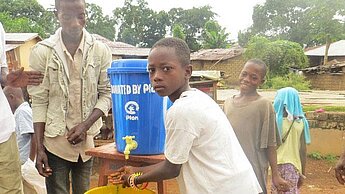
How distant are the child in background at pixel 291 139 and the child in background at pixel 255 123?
309mm

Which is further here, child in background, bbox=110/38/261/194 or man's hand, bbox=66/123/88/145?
man's hand, bbox=66/123/88/145

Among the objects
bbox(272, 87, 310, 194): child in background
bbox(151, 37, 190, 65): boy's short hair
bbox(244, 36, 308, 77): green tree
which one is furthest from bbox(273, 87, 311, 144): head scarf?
bbox(244, 36, 308, 77): green tree

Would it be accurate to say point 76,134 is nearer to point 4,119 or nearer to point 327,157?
point 4,119

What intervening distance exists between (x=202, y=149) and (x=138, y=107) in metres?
0.39

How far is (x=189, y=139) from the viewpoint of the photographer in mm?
1627


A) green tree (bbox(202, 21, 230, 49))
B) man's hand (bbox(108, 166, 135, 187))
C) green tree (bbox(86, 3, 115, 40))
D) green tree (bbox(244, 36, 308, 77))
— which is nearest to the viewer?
man's hand (bbox(108, 166, 135, 187))

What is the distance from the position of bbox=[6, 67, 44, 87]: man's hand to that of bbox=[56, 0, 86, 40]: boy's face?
0.30 m

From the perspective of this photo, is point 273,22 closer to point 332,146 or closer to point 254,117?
point 332,146

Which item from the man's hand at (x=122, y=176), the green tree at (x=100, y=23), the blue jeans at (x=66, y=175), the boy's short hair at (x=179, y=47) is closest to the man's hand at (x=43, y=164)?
the blue jeans at (x=66, y=175)

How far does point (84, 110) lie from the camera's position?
92.7 inches

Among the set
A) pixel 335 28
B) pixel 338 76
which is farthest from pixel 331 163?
pixel 335 28

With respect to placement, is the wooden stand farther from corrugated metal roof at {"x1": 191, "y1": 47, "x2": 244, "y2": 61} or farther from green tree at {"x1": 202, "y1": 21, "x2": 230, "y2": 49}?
green tree at {"x1": 202, "y1": 21, "x2": 230, "y2": 49}

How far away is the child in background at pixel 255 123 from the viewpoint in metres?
2.98

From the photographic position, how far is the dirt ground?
18.7 ft
